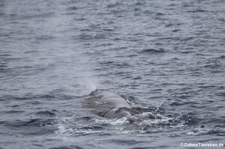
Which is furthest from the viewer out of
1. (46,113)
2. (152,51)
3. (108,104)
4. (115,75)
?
(152,51)

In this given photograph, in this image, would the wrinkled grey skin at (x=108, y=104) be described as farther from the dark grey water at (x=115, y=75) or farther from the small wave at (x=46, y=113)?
the small wave at (x=46, y=113)

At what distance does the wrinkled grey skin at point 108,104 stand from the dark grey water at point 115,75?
44 centimetres

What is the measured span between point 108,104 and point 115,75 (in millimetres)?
6306

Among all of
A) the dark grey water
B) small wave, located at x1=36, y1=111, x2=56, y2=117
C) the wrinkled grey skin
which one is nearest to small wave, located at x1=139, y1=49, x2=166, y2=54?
the dark grey water

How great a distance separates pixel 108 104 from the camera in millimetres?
21219

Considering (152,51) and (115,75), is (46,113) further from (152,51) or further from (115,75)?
(152,51)

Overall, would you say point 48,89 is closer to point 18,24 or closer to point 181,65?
point 181,65

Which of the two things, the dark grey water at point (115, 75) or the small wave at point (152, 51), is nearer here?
the dark grey water at point (115, 75)

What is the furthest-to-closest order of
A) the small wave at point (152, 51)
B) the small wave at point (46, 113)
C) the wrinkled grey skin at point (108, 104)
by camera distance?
the small wave at point (152, 51)
the small wave at point (46, 113)
the wrinkled grey skin at point (108, 104)

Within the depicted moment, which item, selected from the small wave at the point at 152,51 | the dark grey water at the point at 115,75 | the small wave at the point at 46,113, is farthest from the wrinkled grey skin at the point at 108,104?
the small wave at the point at 152,51

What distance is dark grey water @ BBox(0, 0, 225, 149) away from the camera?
59.1 ft

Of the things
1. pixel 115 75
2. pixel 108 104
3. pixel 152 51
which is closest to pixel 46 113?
pixel 108 104

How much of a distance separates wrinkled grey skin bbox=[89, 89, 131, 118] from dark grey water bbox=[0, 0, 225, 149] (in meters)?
0.44

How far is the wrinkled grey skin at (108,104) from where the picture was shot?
65.3 ft
